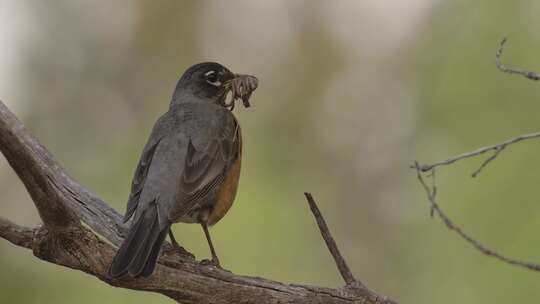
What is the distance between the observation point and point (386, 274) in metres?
9.45

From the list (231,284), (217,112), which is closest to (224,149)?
(217,112)

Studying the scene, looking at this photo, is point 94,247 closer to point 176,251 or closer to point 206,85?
point 176,251

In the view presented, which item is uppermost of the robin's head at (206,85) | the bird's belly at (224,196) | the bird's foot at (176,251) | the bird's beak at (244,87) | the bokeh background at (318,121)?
the bokeh background at (318,121)

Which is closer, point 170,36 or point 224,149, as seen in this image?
point 224,149

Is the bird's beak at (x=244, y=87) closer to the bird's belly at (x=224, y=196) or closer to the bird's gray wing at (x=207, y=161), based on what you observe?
the bird's gray wing at (x=207, y=161)

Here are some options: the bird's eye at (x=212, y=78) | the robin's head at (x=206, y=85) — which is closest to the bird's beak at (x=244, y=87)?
the robin's head at (x=206, y=85)

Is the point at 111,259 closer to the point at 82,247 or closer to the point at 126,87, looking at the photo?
the point at 82,247

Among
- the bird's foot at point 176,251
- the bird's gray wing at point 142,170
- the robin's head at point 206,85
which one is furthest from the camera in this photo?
the robin's head at point 206,85

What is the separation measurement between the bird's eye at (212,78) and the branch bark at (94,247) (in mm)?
1740

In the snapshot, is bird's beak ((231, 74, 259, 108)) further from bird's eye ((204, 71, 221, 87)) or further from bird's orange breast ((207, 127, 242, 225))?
bird's orange breast ((207, 127, 242, 225))

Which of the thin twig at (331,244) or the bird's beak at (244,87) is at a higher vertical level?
the bird's beak at (244,87)

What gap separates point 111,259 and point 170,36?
7.36m

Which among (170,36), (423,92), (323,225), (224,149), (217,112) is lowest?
(323,225)

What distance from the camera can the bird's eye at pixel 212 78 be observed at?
6465 millimetres
